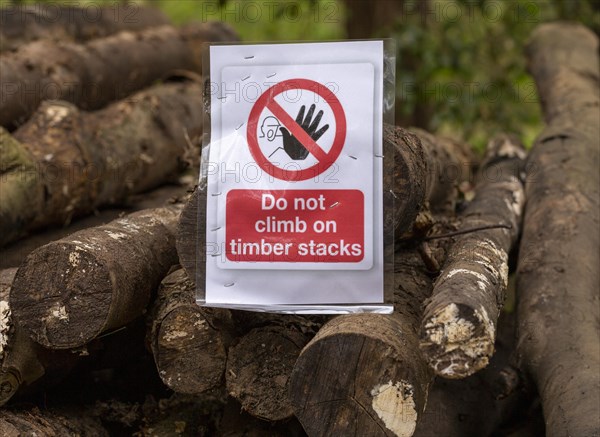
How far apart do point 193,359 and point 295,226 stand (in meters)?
0.45

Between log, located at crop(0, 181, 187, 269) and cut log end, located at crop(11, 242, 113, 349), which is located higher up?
cut log end, located at crop(11, 242, 113, 349)

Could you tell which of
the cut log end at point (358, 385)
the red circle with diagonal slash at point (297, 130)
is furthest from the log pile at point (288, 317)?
the red circle with diagonal slash at point (297, 130)

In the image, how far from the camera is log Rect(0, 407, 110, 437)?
7.55 ft

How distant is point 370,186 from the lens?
2.28 metres

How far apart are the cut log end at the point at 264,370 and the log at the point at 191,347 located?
0.05 meters

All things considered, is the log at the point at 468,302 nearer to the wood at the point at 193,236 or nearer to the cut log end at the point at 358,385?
the cut log end at the point at 358,385

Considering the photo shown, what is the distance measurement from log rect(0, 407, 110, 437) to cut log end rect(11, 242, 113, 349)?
9.8 inches

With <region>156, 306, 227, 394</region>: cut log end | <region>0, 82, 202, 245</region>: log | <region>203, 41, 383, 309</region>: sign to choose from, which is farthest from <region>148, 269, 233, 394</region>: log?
<region>0, 82, 202, 245</region>: log

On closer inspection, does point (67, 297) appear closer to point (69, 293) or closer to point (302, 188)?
point (69, 293)

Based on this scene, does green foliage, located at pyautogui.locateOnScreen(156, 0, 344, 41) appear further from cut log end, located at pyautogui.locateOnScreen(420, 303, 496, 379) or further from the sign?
cut log end, located at pyautogui.locateOnScreen(420, 303, 496, 379)

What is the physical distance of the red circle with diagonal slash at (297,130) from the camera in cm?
228

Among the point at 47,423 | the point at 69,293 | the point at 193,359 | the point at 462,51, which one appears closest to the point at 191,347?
the point at 193,359

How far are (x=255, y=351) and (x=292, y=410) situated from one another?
21 cm

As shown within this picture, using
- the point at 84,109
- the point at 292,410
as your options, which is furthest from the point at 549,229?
the point at 84,109
